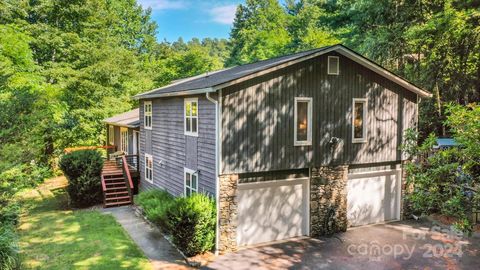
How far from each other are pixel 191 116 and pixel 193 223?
392 cm

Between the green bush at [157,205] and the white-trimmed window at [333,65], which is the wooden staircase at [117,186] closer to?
the green bush at [157,205]

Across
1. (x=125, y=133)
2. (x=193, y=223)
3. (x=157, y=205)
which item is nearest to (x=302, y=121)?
(x=193, y=223)

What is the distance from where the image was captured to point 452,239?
1138cm

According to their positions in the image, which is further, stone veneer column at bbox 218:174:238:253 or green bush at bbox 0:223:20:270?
stone veneer column at bbox 218:174:238:253

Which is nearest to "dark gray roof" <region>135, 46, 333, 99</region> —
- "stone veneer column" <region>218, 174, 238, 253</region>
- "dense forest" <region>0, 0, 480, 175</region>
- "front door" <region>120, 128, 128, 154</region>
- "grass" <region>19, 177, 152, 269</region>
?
"stone veneer column" <region>218, 174, 238, 253</region>

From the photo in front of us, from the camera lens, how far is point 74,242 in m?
11.2

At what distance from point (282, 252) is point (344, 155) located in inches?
162

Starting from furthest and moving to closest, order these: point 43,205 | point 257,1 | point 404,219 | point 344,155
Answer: point 257,1, point 43,205, point 404,219, point 344,155

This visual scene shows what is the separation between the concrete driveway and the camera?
940 cm

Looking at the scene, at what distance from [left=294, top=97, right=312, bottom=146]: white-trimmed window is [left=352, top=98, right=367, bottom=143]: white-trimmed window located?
2059 mm

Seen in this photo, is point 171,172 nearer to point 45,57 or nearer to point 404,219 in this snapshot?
point 404,219

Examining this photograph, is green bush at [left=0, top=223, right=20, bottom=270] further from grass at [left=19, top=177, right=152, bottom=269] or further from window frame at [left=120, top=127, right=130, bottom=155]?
window frame at [left=120, top=127, right=130, bottom=155]

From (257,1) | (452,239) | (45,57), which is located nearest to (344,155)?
(452,239)

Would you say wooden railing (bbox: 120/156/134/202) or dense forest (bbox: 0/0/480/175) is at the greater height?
dense forest (bbox: 0/0/480/175)
